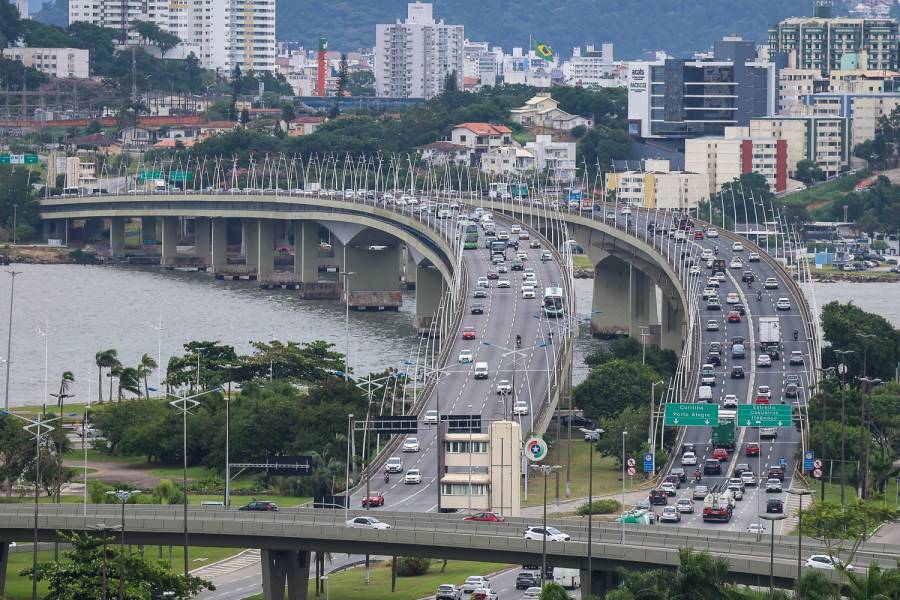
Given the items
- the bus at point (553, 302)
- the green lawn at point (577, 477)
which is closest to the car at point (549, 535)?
the green lawn at point (577, 477)

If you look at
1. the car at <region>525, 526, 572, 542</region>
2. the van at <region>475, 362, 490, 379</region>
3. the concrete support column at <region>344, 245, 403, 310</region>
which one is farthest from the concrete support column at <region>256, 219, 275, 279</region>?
the car at <region>525, 526, 572, 542</region>

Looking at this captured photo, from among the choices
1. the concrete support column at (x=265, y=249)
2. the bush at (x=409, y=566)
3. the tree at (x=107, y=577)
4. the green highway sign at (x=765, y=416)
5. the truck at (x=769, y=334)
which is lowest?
the bush at (x=409, y=566)

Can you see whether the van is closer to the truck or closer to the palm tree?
the truck

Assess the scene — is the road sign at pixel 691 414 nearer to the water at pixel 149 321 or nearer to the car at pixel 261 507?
the car at pixel 261 507

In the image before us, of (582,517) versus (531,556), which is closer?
(531,556)

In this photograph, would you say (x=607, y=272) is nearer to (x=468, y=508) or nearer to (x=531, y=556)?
(x=468, y=508)

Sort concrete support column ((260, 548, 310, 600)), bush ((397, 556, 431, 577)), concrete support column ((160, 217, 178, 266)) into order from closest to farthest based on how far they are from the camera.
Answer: concrete support column ((260, 548, 310, 600)), bush ((397, 556, 431, 577)), concrete support column ((160, 217, 178, 266))

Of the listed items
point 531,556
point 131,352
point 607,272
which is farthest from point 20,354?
point 531,556
